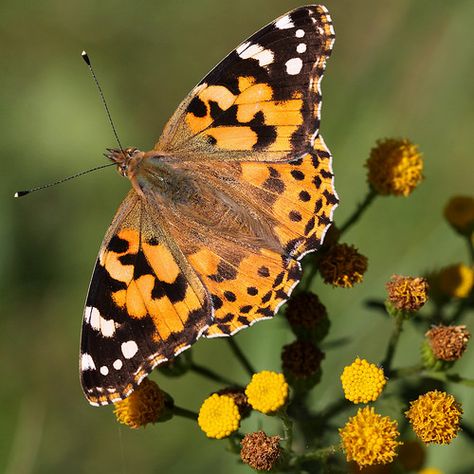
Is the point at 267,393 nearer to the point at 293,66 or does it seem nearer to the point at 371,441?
the point at 371,441

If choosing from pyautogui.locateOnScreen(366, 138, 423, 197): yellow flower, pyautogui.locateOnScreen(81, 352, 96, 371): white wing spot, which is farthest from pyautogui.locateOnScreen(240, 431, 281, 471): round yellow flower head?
pyautogui.locateOnScreen(366, 138, 423, 197): yellow flower

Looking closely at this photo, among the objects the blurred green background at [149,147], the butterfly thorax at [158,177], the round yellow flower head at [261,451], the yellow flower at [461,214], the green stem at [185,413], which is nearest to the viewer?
the round yellow flower head at [261,451]

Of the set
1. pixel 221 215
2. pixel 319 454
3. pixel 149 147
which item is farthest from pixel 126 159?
pixel 149 147

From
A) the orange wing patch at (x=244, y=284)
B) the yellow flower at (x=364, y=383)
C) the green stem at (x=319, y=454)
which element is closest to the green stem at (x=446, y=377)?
the yellow flower at (x=364, y=383)

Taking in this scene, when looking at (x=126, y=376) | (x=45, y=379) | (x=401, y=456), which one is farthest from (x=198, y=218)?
(x=45, y=379)

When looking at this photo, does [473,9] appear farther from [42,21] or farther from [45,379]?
[45,379]

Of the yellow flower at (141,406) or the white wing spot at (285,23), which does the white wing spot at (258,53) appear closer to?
the white wing spot at (285,23)
